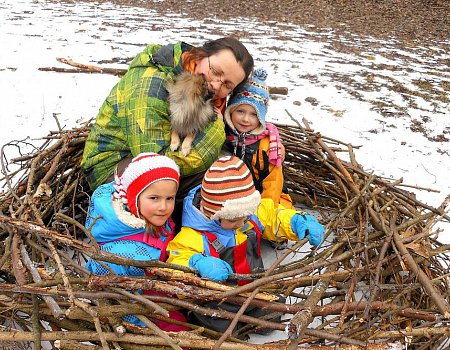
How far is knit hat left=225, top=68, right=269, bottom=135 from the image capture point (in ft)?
8.77

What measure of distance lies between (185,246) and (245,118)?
0.99 m

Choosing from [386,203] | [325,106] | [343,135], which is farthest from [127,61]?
[386,203]

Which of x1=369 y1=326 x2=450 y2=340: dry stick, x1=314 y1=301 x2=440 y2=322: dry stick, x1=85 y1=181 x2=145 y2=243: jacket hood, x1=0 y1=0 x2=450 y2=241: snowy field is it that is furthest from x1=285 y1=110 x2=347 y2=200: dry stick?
x1=85 y1=181 x2=145 y2=243: jacket hood

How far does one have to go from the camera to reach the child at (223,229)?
198cm

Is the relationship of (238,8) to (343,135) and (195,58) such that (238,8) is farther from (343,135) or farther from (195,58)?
(195,58)

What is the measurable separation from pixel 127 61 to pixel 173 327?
5.13 meters

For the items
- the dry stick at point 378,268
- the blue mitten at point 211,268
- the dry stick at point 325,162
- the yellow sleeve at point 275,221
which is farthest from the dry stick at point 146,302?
the dry stick at point 325,162

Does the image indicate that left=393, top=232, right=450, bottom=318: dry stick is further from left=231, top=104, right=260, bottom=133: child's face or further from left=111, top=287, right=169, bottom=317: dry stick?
left=231, top=104, right=260, bottom=133: child's face

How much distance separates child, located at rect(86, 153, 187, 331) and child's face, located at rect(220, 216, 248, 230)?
264 mm

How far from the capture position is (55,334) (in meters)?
1.56

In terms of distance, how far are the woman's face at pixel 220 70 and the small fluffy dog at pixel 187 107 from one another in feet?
0.13

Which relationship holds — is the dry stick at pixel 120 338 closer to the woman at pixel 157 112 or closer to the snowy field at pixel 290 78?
the woman at pixel 157 112

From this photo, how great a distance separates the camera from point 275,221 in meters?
2.48

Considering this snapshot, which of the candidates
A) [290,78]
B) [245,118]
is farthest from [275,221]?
[290,78]
